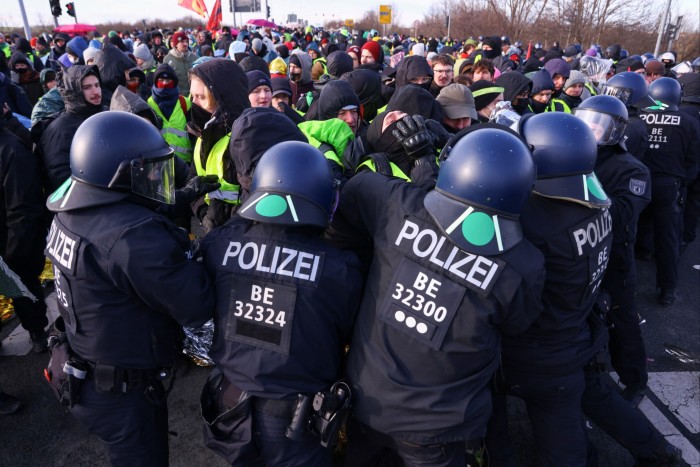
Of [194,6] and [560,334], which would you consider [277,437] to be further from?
[194,6]

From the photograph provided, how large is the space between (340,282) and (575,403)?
1379 millimetres

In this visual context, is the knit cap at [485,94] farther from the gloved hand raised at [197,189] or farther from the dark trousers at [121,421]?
the dark trousers at [121,421]

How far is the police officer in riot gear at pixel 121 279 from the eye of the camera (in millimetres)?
1810

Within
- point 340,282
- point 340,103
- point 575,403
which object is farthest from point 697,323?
point 340,282

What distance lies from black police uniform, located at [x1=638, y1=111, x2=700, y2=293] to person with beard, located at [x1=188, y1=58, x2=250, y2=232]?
4.13 metres

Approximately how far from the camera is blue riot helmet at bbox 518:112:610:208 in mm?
2002

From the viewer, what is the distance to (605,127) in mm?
2928

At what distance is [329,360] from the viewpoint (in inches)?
76.8

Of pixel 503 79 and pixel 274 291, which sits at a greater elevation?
pixel 503 79

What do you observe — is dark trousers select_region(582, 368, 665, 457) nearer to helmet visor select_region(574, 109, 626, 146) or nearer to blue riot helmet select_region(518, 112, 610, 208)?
blue riot helmet select_region(518, 112, 610, 208)

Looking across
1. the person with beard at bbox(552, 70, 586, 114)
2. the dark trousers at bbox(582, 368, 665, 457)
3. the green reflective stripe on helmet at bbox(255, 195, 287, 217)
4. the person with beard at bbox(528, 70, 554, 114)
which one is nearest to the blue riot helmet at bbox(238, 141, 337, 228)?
the green reflective stripe on helmet at bbox(255, 195, 287, 217)

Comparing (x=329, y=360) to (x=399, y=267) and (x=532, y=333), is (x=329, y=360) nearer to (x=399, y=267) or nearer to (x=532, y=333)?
(x=399, y=267)

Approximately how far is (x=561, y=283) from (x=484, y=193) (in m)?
0.73

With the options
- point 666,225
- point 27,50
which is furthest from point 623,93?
point 27,50
